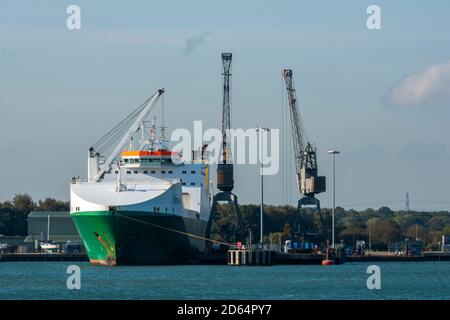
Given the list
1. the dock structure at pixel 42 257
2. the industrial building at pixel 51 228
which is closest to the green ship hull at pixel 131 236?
the dock structure at pixel 42 257

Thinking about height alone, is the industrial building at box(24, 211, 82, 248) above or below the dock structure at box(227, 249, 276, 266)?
above

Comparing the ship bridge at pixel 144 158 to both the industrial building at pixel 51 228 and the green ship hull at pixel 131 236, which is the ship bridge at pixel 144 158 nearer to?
the green ship hull at pixel 131 236

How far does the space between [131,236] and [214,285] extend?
2406cm

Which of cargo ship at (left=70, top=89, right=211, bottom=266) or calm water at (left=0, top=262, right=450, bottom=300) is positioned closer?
calm water at (left=0, top=262, right=450, bottom=300)

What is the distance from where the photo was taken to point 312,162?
14750cm

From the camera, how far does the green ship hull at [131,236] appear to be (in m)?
103

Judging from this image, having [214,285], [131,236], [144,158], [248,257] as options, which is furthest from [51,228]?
[214,285]

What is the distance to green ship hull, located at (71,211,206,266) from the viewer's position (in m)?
103

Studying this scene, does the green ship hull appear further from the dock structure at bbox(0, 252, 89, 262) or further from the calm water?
the dock structure at bbox(0, 252, 89, 262)

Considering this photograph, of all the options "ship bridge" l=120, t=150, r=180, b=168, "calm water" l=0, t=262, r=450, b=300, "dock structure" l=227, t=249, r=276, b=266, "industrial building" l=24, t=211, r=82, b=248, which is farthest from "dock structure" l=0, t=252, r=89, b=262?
"calm water" l=0, t=262, r=450, b=300

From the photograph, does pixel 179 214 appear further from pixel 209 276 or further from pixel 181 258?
pixel 209 276

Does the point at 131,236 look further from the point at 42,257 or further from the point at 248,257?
the point at 42,257
